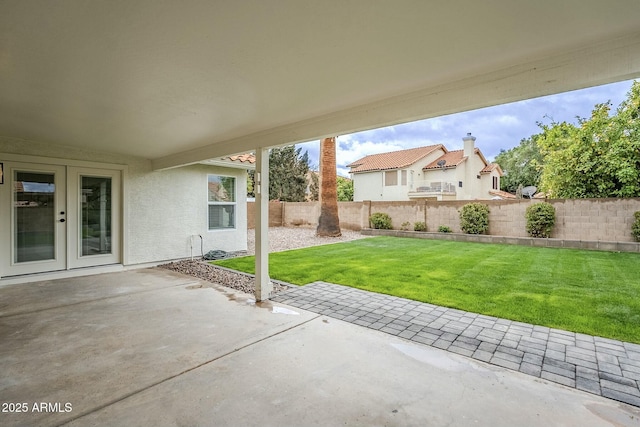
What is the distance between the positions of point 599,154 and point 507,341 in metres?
12.4

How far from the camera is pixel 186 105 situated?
385 cm

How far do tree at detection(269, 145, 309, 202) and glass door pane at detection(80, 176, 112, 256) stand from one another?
18.1 m

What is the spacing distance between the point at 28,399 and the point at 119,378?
63cm

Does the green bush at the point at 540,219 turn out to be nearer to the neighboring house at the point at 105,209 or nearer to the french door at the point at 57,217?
the neighboring house at the point at 105,209

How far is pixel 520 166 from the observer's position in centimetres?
3344

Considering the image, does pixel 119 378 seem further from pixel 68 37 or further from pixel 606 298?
pixel 606 298

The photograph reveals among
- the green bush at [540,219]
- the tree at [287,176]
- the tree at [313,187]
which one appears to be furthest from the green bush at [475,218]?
the tree at [287,176]

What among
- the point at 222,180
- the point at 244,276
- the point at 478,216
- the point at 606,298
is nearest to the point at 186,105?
the point at 244,276

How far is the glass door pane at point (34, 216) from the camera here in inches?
245

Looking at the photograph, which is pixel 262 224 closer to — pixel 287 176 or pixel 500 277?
pixel 500 277

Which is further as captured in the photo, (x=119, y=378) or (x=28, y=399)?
(x=119, y=378)

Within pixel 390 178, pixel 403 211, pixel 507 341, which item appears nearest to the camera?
pixel 507 341

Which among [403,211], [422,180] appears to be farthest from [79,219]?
[422,180]

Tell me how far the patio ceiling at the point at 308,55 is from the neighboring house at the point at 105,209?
2831mm
